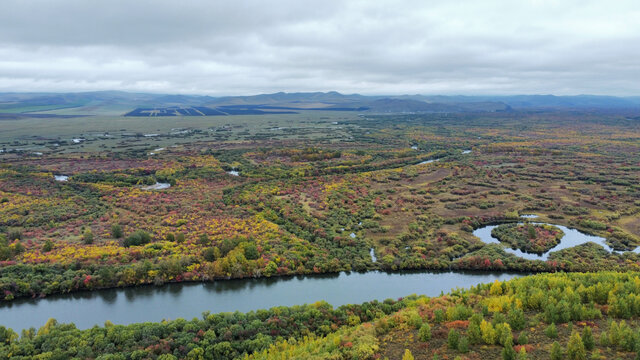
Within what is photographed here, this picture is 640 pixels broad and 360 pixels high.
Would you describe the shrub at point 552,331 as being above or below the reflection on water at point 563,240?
above

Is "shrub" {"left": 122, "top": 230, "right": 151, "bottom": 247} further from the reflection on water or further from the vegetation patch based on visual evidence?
the vegetation patch

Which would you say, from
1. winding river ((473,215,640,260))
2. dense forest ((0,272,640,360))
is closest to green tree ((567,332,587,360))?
dense forest ((0,272,640,360))

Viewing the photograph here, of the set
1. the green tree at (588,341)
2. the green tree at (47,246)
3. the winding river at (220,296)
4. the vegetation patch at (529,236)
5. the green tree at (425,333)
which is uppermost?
the green tree at (588,341)

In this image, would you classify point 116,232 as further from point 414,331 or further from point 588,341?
point 588,341

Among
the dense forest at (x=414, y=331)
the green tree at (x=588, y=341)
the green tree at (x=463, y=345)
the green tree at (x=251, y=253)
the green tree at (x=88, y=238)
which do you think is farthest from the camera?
the green tree at (x=88, y=238)

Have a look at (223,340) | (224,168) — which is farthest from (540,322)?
(224,168)

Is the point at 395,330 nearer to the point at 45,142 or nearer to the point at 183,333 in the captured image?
the point at 183,333

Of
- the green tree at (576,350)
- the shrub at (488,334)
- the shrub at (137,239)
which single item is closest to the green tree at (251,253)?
the shrub at (137,239)

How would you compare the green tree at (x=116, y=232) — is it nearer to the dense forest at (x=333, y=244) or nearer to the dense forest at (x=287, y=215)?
the dense forest at (x=287, y=215)
